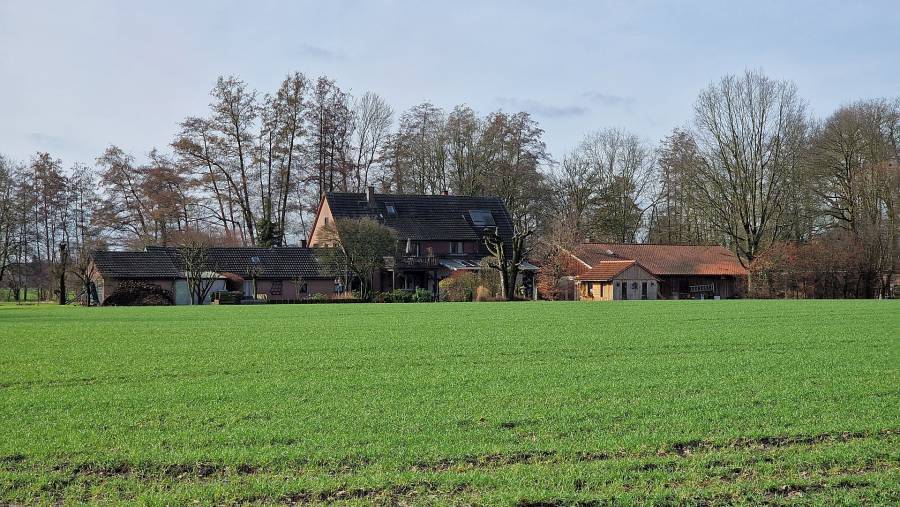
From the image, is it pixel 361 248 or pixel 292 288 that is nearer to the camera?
pixel 361 248

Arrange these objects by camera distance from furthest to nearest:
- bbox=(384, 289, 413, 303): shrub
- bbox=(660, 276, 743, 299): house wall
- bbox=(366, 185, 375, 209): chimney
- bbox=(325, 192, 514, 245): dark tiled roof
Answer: bbox=(366, 185, 375, 209): chimney
bbox=(325, 192, 514, 245): dark tiled roof
bbox=(660, 276, 743, 299): house wall
bbox=(384, 289, 413, 303): shrub

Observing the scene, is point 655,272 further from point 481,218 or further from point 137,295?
point 137,295

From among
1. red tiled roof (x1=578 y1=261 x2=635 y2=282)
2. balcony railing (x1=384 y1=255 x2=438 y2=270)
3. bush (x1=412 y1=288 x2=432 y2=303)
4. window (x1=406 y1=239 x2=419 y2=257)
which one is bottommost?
bush (x1=412 y1=288 x2=432 y2=303)

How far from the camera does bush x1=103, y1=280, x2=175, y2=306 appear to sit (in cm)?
5100

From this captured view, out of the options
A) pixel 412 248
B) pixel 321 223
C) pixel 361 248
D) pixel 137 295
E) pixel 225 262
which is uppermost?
pixel 321 223

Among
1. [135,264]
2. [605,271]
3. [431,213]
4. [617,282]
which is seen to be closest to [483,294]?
[605,271]

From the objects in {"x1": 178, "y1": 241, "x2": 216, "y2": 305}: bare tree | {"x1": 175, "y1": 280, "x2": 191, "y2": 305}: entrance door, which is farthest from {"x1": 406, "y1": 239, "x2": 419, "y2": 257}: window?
{"x1": 175, "y1": 280, "x2": 191, "y2": 305}: entrance door

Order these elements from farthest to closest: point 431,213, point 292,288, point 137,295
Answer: point 431,213, point 292,288, point 137,295

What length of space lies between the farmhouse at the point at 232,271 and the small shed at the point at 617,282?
63.1ft

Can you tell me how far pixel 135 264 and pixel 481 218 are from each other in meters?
27.6

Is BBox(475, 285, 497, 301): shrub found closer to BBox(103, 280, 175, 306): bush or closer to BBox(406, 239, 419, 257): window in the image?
BBox(406, 239, 419, 257): window

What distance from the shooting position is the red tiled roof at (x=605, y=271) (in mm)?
59969

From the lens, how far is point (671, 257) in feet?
219

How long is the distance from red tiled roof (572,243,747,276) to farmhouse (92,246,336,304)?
2055 centimetres
